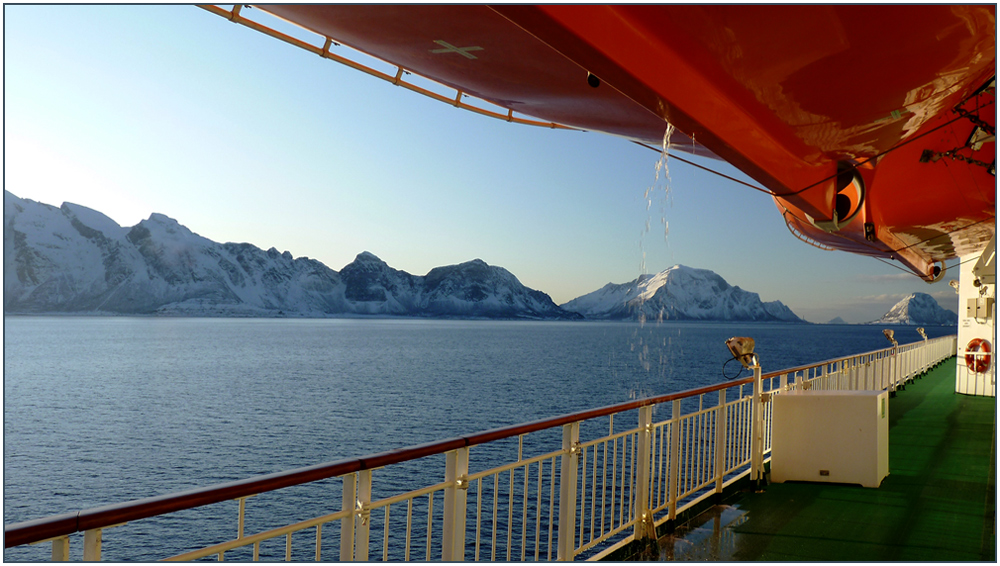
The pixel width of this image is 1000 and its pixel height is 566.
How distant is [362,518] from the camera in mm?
1822

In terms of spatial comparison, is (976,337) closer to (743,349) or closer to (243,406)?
(743,349)

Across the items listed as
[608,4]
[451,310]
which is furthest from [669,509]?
[451,310]

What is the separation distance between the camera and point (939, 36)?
3229 millimetres

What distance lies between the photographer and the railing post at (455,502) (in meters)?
2.16

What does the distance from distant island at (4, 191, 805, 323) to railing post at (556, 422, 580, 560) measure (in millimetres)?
112042

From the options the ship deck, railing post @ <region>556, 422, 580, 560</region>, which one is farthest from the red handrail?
the ship deck

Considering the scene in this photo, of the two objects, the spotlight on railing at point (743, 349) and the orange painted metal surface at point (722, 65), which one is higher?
the orange painted metal surface at point (722, 65)

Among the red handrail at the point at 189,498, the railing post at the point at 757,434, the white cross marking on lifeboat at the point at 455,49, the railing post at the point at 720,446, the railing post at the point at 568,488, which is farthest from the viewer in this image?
the railing post at the point at 757,434

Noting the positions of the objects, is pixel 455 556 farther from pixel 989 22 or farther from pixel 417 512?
pixel 417 512

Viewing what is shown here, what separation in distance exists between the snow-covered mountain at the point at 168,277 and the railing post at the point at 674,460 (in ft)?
443

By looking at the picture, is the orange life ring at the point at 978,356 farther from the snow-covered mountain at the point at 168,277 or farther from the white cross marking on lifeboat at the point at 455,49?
the snow-covered mountain at the point at 168,277

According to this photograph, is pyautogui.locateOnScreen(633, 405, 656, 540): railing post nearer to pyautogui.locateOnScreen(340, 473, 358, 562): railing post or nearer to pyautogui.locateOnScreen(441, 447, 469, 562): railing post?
pyautogui.locateOnScreen(441, 447, 469, 562): railing post

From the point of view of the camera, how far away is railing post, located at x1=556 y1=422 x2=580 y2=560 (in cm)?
271

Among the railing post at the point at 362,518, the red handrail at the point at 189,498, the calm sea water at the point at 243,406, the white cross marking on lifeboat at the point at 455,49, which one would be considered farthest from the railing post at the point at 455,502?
the calm sea water at the point at 243,406
